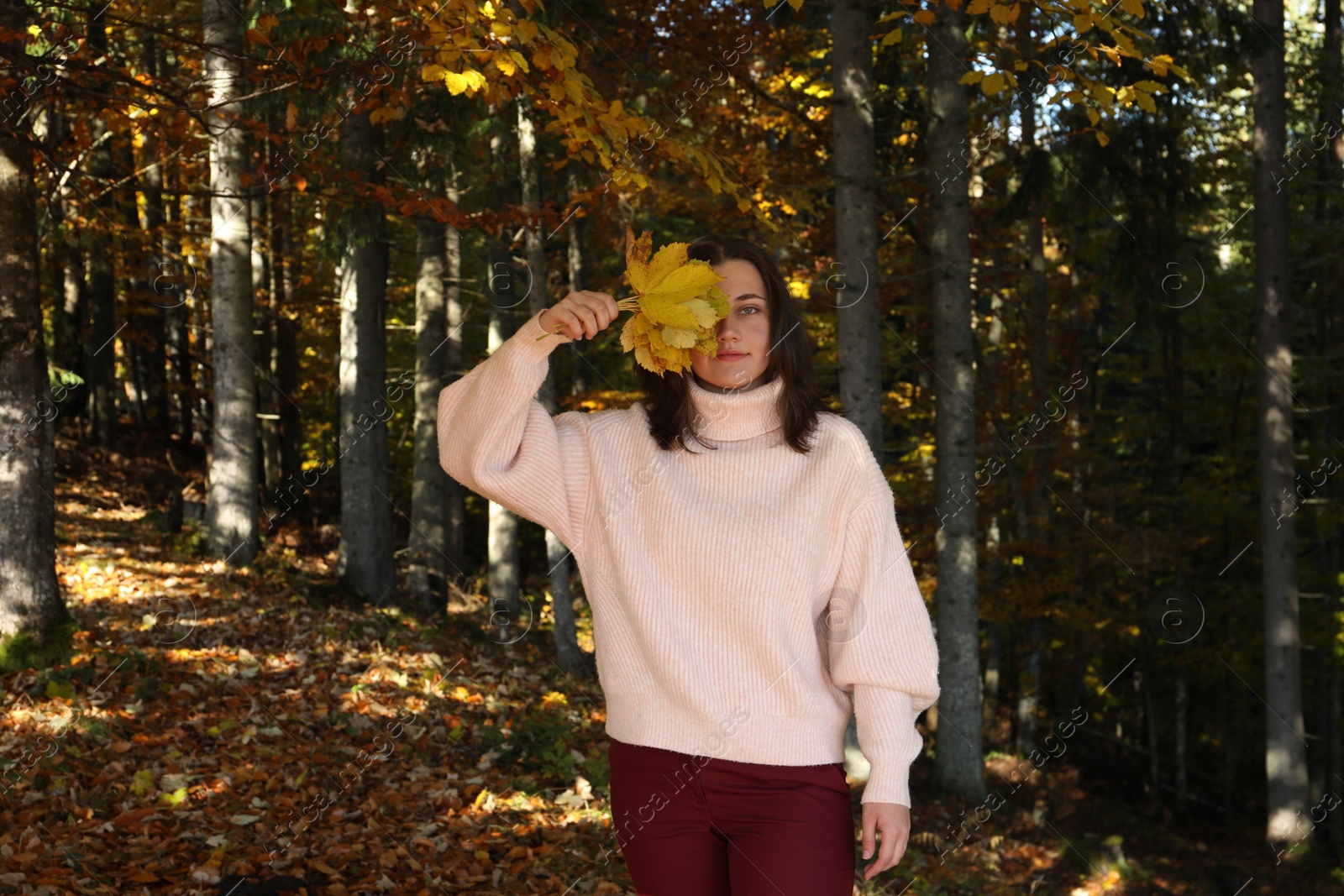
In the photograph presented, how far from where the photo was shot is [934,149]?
956 cm

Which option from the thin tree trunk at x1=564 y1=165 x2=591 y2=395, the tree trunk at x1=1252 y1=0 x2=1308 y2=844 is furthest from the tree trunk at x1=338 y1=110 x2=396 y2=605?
the tree trunk at x1=1252 y1=0 x2=1308 y2=844

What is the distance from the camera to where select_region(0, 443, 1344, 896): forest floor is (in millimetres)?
4699

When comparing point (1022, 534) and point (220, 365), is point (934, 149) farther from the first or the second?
point (1022, 534)

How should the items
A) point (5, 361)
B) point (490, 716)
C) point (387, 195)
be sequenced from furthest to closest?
point (490, 716)
point (387, 195)
point (5, 361)

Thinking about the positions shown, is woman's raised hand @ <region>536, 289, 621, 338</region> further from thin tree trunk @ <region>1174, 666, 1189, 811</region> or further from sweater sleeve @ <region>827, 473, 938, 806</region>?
thin tree trunk @ <region>1174, 666, 1189, 811</region>

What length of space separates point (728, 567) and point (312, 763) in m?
4.51

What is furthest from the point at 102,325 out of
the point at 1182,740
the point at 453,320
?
the point at 1182,740

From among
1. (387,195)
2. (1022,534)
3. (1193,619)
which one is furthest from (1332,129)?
(387,195)

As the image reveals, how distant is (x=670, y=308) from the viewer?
2240 mm

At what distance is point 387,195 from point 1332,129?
1153 cm

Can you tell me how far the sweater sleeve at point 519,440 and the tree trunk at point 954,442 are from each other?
7.61m

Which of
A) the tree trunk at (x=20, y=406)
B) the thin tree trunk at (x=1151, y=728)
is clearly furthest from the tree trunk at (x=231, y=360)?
the thin tree trunk at (x=1151, y=728)

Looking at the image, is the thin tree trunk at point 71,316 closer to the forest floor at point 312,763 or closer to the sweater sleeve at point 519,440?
the forest floor at point 312,763

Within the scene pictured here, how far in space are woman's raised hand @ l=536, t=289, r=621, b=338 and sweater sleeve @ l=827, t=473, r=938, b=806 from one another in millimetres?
718
